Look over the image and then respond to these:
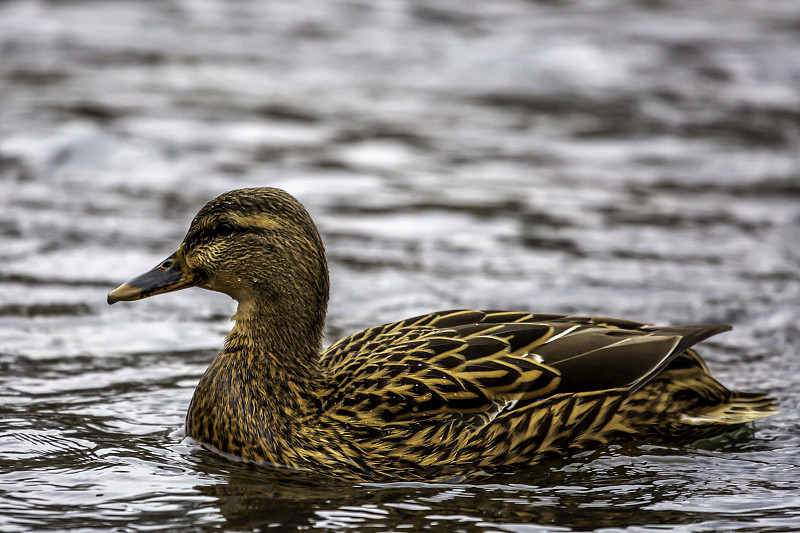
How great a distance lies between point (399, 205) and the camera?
42.9ft

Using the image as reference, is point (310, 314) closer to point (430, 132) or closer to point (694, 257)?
point (694, 257)

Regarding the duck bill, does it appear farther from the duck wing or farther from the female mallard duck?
the duck wing

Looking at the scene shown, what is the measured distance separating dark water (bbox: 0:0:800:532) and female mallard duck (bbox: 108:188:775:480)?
19 cm

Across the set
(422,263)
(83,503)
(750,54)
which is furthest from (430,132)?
(83,503)

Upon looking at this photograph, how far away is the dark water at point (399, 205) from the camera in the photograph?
6781 mm

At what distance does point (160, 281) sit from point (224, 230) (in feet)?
1.58

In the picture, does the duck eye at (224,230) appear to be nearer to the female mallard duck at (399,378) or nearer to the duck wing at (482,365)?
the female mallard duck at (399,378)

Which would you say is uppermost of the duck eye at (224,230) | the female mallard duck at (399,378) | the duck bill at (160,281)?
the duck eye at (224,230)

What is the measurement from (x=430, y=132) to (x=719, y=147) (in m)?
3.62

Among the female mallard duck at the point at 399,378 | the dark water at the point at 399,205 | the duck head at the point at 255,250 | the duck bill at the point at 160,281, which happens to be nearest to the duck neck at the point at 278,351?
the female mallard duck at the point at 399,378

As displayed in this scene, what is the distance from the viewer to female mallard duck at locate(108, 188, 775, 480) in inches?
277

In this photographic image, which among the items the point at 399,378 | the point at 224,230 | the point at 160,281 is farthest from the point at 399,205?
the point at 399,378

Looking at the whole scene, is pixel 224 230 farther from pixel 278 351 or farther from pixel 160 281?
pixel 278 351

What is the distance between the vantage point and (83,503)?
6.45 m
